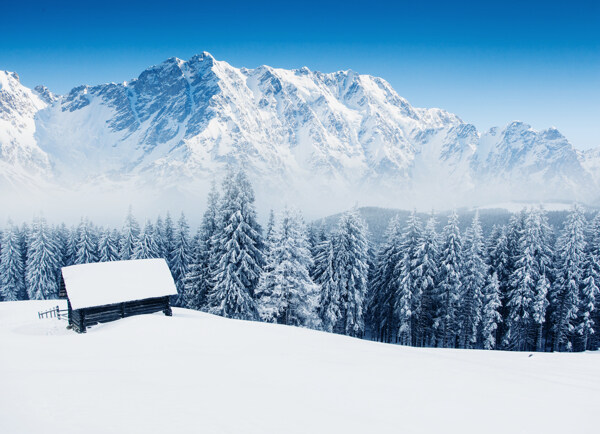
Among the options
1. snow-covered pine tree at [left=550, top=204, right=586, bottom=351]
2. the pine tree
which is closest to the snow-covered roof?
the pine tree

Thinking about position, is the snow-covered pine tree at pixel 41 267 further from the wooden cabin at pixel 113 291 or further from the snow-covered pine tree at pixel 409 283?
the snow-covered pine tree at pixel 409 283

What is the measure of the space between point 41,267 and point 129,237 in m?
11.2

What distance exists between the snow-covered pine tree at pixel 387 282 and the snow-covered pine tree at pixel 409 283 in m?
1.04

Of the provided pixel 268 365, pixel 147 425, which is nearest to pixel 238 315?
pixel 268 365

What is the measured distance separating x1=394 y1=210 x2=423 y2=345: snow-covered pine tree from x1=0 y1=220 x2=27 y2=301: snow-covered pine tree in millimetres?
50571

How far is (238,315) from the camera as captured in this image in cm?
2817

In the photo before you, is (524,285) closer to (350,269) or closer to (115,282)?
(350,269)

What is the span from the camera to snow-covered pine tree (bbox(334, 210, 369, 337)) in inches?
1296

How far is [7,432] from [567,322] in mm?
40969

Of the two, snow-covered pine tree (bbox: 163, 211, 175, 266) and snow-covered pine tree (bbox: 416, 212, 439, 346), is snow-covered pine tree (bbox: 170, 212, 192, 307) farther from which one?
snow-covered pine tree (bbox: 416, 212, 439, 346)

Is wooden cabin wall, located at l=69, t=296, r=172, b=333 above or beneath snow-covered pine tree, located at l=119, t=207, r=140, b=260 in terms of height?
beneath

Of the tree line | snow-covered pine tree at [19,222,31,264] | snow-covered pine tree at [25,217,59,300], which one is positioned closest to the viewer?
the tree line

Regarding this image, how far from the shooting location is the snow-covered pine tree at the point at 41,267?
45.6m

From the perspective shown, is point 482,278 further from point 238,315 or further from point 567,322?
→ point 238,315
